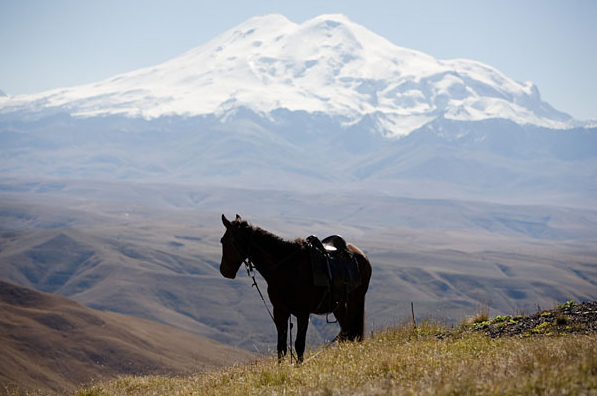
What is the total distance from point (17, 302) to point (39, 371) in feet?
102

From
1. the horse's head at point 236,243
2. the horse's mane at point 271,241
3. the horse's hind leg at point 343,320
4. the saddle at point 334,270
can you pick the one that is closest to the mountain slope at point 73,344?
the horse's hind leg at point 343,320

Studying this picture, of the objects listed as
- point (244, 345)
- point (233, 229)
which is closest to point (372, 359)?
point (233, 229)

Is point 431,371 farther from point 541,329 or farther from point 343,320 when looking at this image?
point 541,329

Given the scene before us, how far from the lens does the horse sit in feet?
37.5

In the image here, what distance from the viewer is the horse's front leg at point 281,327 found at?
451 inches

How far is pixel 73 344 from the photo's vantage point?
337 feet

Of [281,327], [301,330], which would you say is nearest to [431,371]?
[301,330]

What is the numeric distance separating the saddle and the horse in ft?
0.27

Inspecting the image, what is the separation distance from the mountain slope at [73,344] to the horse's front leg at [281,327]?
67.3m

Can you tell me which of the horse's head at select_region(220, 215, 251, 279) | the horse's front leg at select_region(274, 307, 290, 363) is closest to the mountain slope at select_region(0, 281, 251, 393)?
the horse's head at select_region(220, 215, 251, 279)

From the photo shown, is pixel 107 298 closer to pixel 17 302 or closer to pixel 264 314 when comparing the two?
pixel 264 314

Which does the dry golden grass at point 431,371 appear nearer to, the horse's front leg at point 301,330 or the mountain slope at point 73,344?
the horse's front leg at point 301,330

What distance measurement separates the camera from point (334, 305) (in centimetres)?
1220

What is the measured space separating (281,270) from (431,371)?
369 cm
